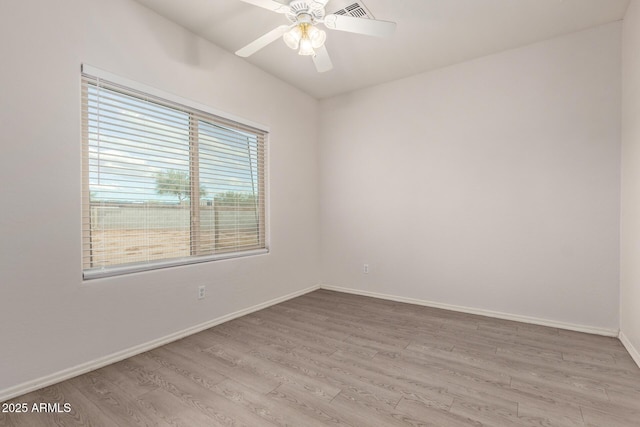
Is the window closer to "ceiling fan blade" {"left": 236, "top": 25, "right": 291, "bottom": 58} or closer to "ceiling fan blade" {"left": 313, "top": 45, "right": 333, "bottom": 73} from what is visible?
"ceiling fan blade" {"left": 236, "top": 25, "right": 291, "bottom": 58}

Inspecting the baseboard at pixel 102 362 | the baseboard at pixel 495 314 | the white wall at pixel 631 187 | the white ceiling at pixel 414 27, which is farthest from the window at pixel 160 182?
the white wall at pixel 631 187

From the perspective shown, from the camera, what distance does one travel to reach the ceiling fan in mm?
2053

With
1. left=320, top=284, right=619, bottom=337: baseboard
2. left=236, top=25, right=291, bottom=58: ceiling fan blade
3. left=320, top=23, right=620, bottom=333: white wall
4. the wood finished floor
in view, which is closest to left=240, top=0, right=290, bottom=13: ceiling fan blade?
left=236, top=25, right=291, bottom=58: ceiling fan blade

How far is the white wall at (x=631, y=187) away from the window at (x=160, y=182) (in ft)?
11.0

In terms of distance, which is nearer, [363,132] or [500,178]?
[500,178]

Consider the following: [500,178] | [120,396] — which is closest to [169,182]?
[120,396]

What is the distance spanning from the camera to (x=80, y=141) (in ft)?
7.01

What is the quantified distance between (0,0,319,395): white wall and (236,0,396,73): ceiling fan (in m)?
0.90

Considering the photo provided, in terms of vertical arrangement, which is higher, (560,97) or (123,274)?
(560,97)

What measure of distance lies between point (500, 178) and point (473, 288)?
121cm

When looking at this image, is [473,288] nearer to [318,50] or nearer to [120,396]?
[318,50]

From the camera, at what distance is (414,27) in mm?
2773

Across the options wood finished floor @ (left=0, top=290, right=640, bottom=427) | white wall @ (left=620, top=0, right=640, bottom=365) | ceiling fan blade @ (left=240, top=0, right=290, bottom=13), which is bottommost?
wood finished floor @ (left=0, top=290, right=640, bottom=427)

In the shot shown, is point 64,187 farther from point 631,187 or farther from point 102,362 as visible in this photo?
point 631,187
